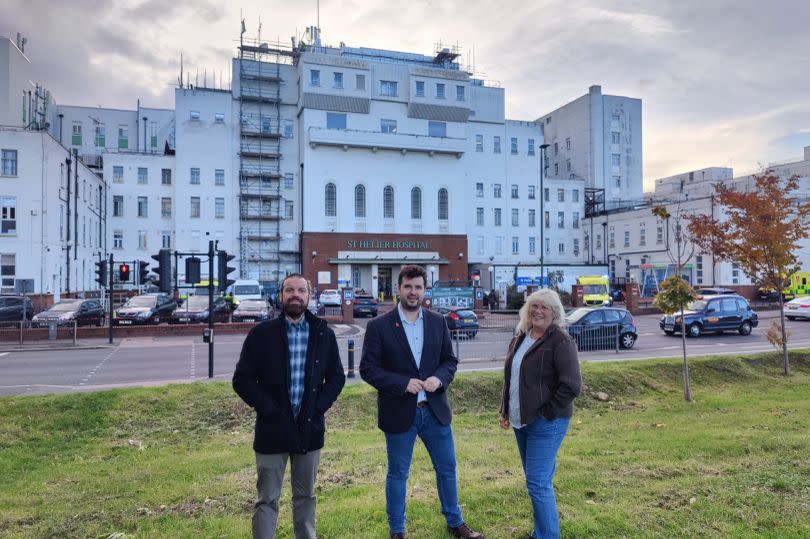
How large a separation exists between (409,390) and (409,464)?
1.96ft

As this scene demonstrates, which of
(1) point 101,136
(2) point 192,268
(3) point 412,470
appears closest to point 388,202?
(1) point 101,136

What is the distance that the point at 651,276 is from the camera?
58.0 metres

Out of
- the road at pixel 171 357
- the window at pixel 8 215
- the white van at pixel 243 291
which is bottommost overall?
the road at pixel 171 357

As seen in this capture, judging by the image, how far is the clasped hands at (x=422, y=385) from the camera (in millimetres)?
4539

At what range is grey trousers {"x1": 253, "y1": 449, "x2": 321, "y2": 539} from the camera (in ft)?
14.1

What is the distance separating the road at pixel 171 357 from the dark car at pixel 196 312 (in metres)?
3.27

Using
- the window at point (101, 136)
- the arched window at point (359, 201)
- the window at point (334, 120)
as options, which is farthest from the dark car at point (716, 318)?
the window at point (101, 136)

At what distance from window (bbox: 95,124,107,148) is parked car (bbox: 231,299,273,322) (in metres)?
44.8

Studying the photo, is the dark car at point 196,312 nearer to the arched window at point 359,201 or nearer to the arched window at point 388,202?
the arched window at point 359,201

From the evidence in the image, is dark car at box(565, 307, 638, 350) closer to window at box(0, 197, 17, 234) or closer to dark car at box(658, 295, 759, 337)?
dark car at box(658, 295, 759, 337)

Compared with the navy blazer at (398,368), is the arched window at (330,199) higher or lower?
A: higher

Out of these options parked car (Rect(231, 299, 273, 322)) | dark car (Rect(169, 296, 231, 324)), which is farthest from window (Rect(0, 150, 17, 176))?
parked car (Rect(231, 299, 273, 322))

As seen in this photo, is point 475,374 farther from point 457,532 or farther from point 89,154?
point 89,154

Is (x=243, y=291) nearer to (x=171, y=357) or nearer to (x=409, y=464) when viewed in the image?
(x=171, y=357)
